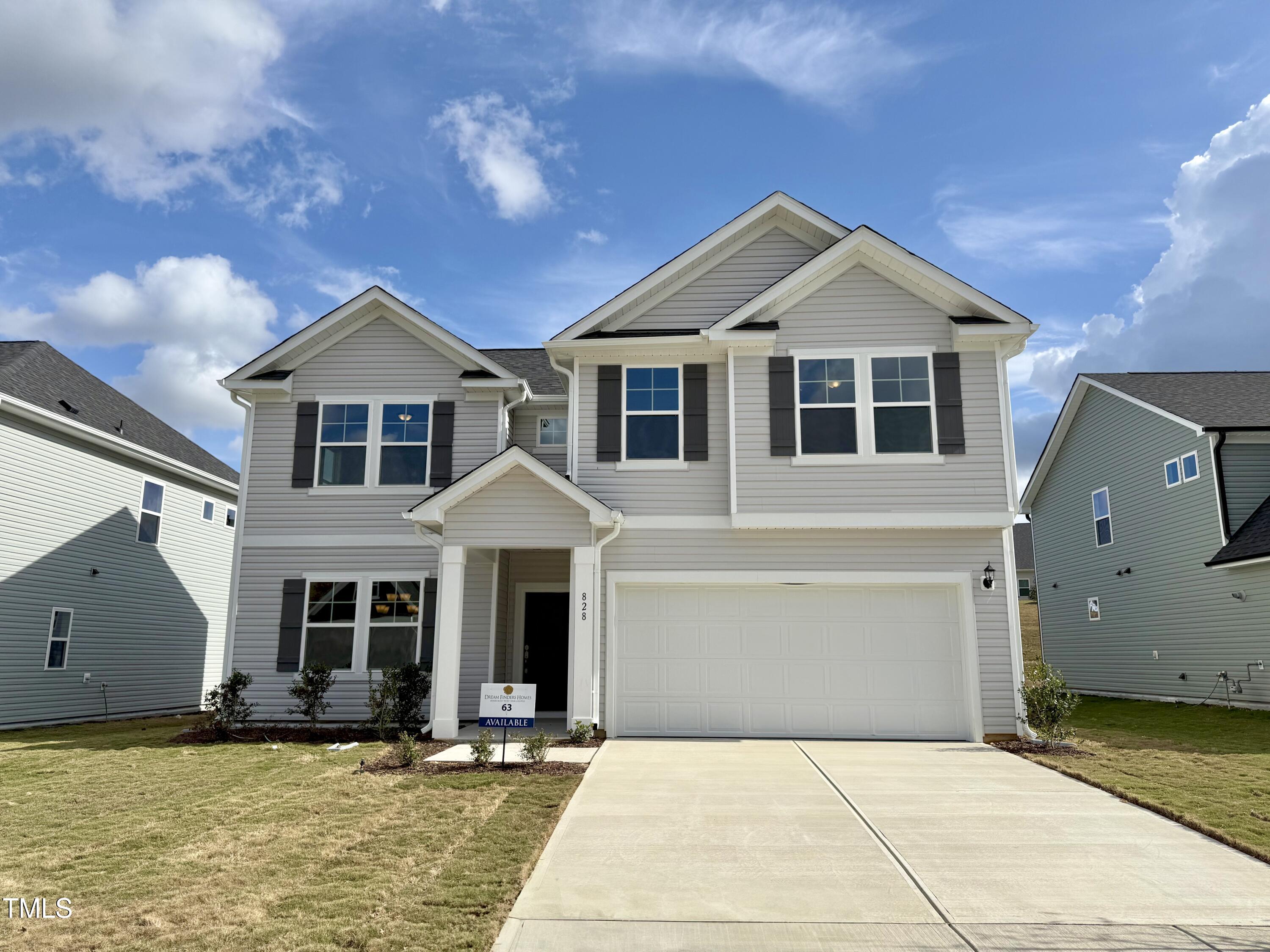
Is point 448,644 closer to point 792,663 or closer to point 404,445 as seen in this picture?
point 404,445

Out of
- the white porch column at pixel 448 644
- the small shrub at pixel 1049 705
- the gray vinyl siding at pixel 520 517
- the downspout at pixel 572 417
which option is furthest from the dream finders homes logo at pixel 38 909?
the small shrub at pixel 1049 705

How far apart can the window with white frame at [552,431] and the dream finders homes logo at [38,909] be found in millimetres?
11032

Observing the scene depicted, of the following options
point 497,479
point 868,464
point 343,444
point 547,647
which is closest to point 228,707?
point 343,444

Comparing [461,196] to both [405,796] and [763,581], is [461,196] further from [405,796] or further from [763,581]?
[405,796]

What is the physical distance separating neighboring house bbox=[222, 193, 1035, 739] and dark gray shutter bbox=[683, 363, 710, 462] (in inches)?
1.5

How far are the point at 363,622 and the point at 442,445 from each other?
320 centimetres

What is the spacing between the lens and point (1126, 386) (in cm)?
2030

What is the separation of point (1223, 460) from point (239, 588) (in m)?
18.7

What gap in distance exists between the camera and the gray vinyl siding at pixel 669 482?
41.9ft

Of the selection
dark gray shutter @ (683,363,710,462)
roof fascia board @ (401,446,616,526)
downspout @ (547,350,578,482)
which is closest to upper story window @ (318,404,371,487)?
roof fascia board @ (401,446,616,526)

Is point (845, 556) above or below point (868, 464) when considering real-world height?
below

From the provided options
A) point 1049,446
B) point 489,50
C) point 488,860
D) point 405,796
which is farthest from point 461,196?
point 1049,446

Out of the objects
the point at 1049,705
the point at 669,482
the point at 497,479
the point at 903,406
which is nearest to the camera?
the point at 1049,705

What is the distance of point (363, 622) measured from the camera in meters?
13.9
